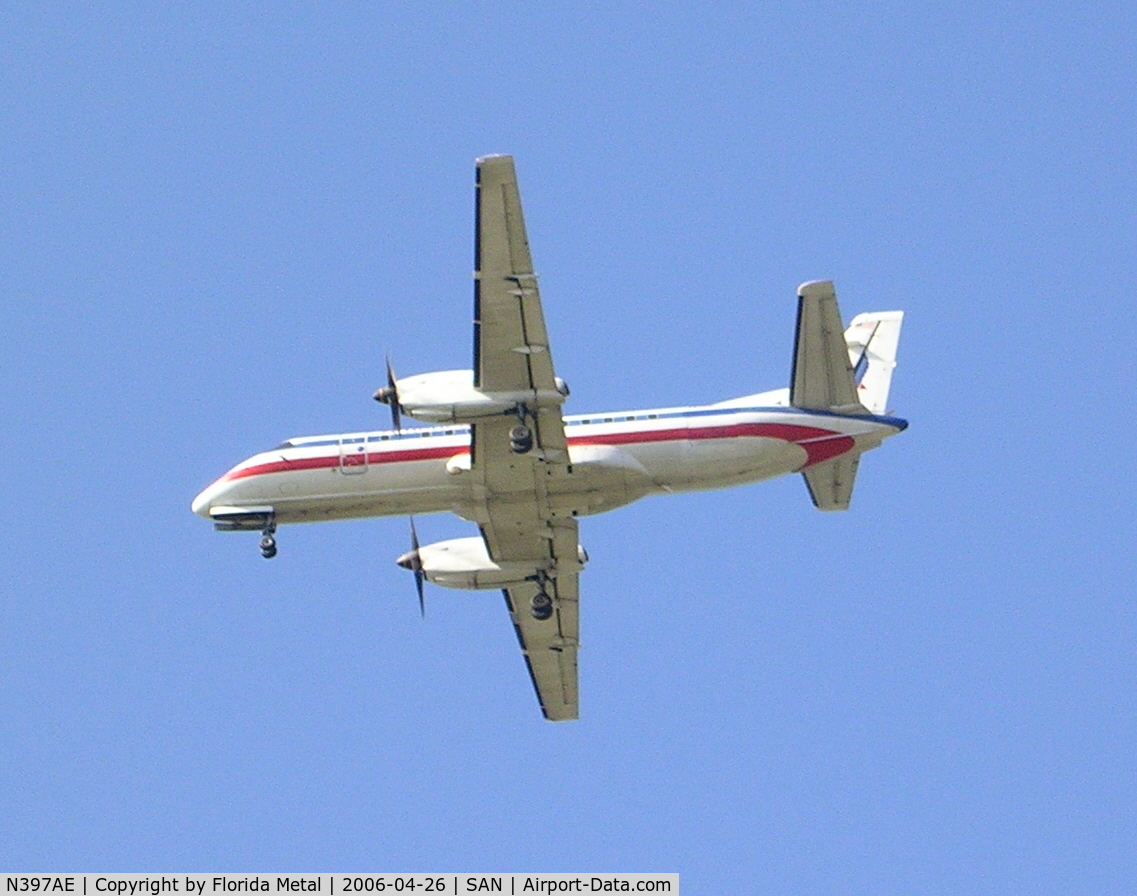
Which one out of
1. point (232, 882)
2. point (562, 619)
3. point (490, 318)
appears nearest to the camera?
point (232, 882)

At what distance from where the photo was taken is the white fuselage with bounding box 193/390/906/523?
47.3 meters

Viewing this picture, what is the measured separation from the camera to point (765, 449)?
155 ft

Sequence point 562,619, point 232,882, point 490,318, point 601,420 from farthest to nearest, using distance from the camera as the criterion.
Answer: point 562,619
point 601,420
point 490,318
point 232,882

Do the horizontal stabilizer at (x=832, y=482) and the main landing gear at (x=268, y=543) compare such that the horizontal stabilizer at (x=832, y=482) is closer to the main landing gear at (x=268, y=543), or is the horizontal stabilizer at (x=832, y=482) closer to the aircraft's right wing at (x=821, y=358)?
the aircraft's right wing at (x=821, y=358)

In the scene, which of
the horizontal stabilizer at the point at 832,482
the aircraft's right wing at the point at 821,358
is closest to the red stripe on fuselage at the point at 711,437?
the aircraft's right wing at the point at 821,358

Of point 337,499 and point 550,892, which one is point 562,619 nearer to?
point 337,499

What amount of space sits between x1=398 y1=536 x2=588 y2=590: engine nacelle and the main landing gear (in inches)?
164

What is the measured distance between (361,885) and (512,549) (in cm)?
1246

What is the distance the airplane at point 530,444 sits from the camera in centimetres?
4531

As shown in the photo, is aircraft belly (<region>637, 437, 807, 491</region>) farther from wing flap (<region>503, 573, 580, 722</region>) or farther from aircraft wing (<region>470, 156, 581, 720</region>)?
wing flap (<region>503, 573, 580, 722</region>)

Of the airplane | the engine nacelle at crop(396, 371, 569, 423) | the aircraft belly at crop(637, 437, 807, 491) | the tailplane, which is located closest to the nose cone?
the airplane

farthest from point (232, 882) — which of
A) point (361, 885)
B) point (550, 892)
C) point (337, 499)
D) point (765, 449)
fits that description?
point (765, 449)

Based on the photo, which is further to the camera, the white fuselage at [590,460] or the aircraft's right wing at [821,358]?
the white fuselage at [590,460]

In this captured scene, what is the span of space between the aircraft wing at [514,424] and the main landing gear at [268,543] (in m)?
5.03
